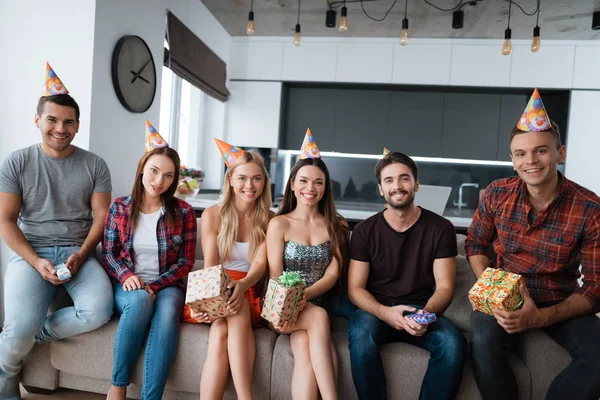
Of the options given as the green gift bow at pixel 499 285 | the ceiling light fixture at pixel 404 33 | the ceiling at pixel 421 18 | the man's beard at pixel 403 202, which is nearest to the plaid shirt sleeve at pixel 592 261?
the green gift bow at pixel 499 285

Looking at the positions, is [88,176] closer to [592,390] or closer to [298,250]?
[298,250]

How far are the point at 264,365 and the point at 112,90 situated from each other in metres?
2.10

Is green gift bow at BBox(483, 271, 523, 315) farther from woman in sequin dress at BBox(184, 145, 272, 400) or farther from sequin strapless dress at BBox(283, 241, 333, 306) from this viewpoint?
woman in sequin dress at BBox(184, 145, 272, 400)

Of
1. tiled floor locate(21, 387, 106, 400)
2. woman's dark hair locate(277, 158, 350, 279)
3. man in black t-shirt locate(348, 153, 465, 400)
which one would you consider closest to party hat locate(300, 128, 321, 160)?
woman's dark hair locate(277, 158, 350, 279)

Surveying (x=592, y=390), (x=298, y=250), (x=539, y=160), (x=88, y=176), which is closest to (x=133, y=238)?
(x=88, y=176)

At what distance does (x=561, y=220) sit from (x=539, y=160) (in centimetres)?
25

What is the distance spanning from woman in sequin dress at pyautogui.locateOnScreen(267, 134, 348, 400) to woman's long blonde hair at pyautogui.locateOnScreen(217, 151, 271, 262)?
0.30 feet

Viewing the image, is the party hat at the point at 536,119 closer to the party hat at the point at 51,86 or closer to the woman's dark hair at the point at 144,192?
the woman's dark hair at the point at 144,192

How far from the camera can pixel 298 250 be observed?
187cm

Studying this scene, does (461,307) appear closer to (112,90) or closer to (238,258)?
(238,258)

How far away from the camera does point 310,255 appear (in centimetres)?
188

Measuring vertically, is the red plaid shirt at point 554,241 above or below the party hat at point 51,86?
below

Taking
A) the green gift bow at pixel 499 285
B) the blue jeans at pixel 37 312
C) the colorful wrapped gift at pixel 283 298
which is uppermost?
the green gift bow at pixel 499 285

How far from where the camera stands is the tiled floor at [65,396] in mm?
1882
